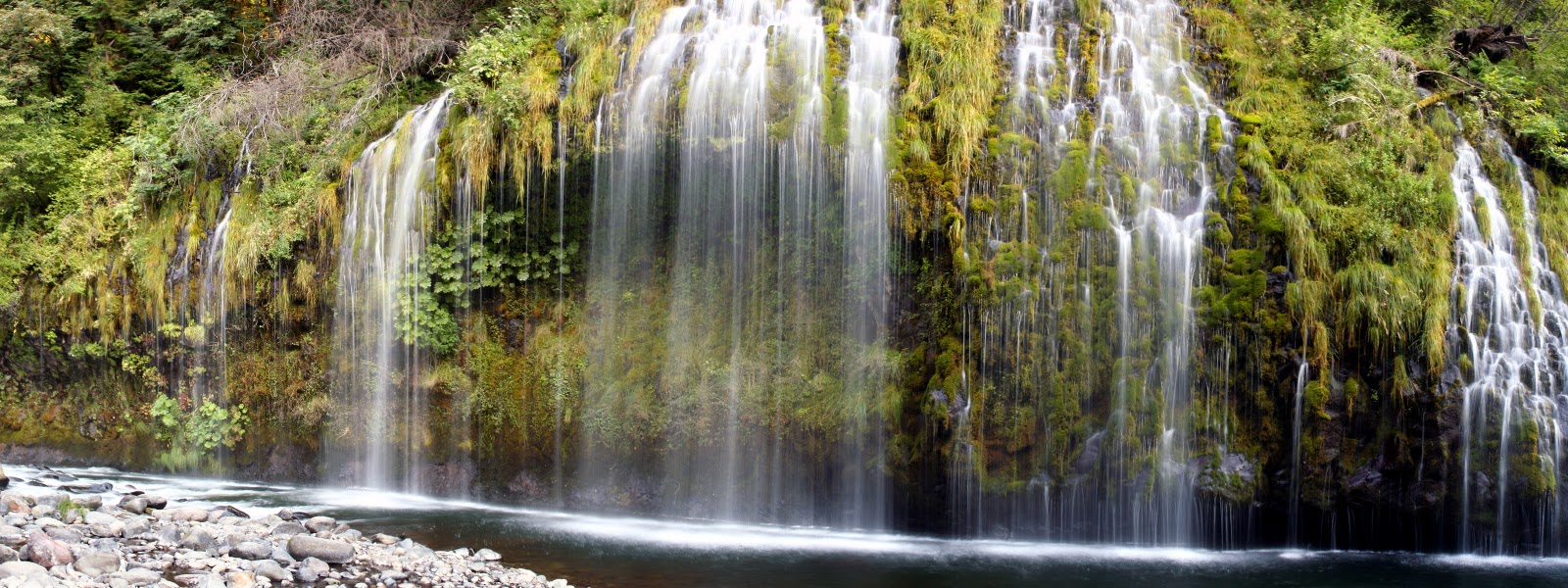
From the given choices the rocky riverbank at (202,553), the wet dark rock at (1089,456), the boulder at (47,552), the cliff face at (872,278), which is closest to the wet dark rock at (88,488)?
the rocky riverbank at (202,553)

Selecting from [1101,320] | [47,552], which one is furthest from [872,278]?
[47,552]

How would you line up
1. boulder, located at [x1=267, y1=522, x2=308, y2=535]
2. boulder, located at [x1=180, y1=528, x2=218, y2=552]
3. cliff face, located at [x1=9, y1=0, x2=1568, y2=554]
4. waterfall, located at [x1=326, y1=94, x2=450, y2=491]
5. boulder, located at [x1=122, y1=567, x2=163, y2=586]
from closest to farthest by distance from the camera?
1. boulder, located at [x1=122, y1=567, x2=163, y2=586]
2. boulder, located at [x1=180, y1=528, x2=218, y2=552]
3. boulder, located at [x1=267, y1=522, x2=308, y2=535]
4. cliff face, located at [x1=9, y1=0, x2=1568, y2=554]
5. waterfall, located at [x1=326, y1=94, x2=450, y2=491]

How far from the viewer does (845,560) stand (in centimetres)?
873

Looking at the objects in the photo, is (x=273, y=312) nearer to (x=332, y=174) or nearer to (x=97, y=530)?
(x=332, y=174)

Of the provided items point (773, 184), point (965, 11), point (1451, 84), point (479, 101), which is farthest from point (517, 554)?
point (1451, 84)

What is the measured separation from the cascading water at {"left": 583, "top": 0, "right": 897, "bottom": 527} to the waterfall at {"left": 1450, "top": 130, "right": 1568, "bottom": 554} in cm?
499

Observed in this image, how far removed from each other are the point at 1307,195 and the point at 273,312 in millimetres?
10808

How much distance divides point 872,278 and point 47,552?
21.7 feet

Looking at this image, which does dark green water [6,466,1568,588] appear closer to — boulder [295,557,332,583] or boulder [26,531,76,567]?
boulder [295,557,332,583]

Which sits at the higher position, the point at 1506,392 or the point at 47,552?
the point at 1506,392

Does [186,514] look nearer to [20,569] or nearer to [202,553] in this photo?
[202,553]

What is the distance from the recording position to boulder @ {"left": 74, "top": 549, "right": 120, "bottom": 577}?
6.46 metres

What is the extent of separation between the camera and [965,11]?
416 inches

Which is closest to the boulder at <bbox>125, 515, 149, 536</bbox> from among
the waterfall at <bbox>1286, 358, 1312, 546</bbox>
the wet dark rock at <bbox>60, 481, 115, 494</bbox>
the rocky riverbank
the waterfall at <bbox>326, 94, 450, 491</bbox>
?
the rocky riverbank
